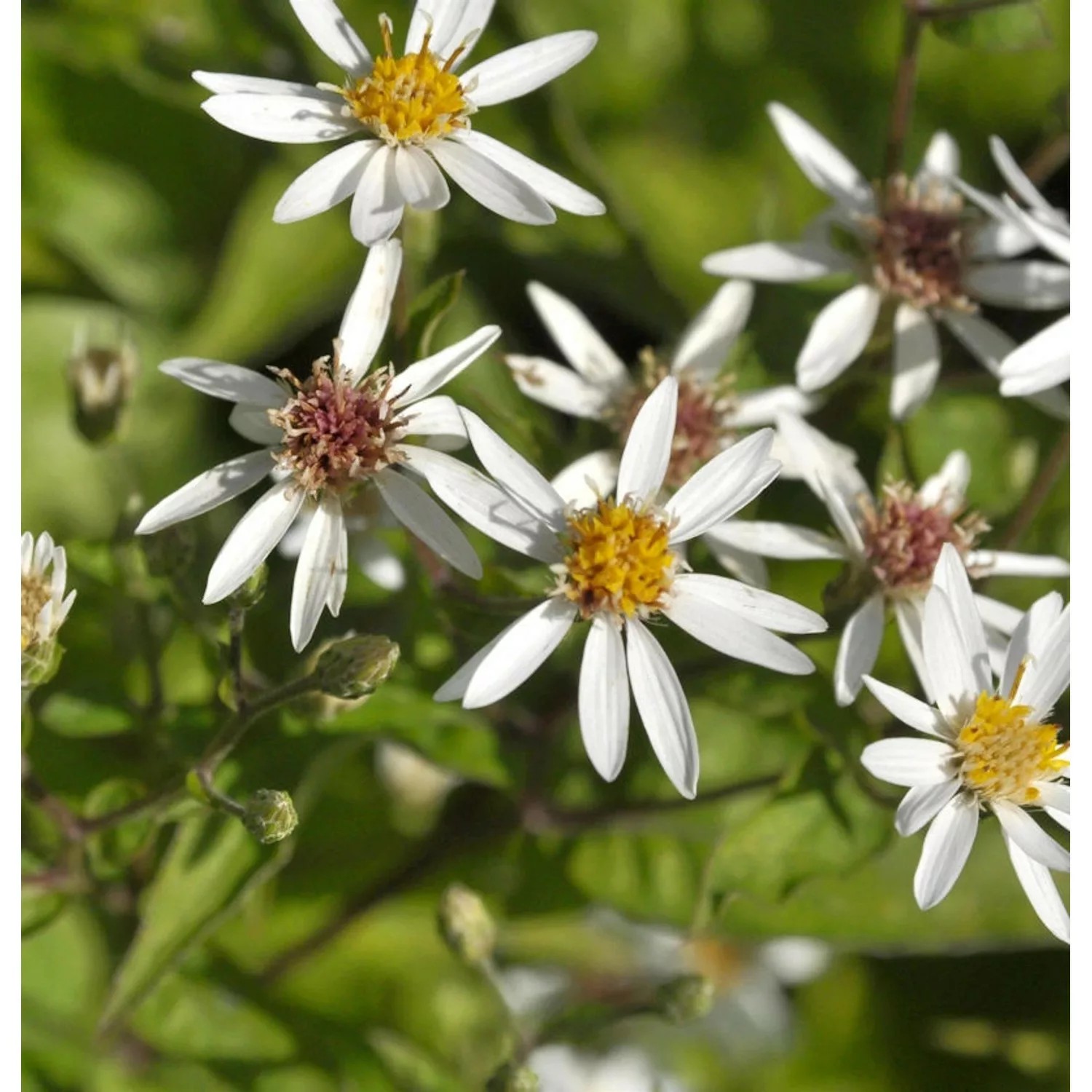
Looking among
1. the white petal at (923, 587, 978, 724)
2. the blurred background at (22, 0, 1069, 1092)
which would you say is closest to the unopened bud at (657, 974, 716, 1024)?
the blurred background at (22, 0, 1069, 1092)

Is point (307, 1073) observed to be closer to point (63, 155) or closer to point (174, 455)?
point (174, 455)

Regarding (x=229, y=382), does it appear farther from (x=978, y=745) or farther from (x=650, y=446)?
(x=978, y=745)

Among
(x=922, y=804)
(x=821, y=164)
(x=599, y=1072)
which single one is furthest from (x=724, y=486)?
(x=599, y=1072)

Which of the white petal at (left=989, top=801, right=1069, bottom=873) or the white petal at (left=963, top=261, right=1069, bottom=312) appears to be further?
the white petal at (left=963, top=261, right=1069, bottom=312)

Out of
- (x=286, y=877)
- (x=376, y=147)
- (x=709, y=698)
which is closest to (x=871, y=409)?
(x=709, y=698)

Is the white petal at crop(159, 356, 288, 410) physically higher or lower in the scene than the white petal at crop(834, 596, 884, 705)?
higher

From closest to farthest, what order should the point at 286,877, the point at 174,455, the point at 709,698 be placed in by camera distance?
the point at 709,698 < the point at 286,877 < the point at 174,455

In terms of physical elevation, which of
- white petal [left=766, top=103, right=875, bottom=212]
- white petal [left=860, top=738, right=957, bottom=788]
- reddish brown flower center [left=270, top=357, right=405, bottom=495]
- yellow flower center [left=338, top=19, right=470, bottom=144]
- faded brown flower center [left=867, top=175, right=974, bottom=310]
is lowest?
white petal [left=860, top=738, right=957, bottom=788]

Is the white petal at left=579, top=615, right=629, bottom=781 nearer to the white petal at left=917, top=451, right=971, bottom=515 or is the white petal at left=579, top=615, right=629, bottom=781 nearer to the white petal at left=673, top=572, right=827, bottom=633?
the white petal at left=673, top=572, right=827, bottom=633
